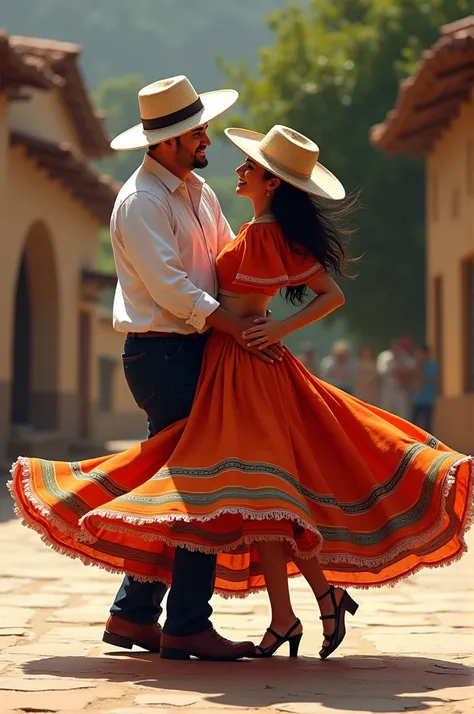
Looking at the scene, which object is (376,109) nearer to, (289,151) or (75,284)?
(75,284)

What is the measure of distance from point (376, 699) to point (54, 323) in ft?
56.7

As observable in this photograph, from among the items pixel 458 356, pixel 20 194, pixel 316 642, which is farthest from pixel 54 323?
pixel 316 642

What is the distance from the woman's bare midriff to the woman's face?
1.21ft

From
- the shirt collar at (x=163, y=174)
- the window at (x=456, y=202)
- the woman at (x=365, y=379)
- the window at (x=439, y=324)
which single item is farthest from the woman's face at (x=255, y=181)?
the window at (x=439, y=324)

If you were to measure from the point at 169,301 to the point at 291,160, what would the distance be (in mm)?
696

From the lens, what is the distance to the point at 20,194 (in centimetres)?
1847

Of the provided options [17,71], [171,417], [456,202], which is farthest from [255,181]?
Answer: [456,202]

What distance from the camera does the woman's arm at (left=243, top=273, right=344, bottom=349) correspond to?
504cm

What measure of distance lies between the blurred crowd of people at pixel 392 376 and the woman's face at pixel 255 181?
13173mm

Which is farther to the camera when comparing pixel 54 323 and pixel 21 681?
pixel 54 323

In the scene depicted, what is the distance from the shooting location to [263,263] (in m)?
Result: 5.11

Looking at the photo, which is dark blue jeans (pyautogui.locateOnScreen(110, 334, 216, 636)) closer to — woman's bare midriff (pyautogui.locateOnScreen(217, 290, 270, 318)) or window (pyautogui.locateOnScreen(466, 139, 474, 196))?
woman's bare midriff (pyautogui.locateOnScreen(217, 290, 270, 318))

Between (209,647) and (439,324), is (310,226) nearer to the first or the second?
(209,647)

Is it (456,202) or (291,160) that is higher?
(291,160)
